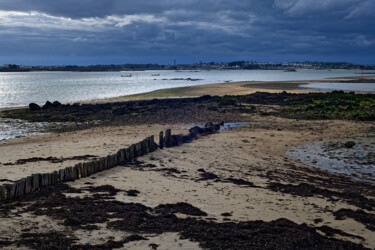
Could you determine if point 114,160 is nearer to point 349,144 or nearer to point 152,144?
point 152,144

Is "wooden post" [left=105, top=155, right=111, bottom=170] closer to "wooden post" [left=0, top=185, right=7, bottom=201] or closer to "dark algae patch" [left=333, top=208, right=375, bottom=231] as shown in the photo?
"wooden post" [left=0, top=185, right=7, bottom=201]

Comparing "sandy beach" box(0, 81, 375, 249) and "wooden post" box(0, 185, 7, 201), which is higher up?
"wooden post" box(0, 185, 7, 201)

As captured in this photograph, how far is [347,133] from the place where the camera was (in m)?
20.7

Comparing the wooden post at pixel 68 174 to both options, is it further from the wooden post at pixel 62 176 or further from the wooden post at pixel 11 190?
the wooden post at pixel 11 190

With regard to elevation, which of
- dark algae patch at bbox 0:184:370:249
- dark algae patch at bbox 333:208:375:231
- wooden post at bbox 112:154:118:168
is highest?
wooden post at bbox 112:154:118:168

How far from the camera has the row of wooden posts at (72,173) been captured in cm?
871

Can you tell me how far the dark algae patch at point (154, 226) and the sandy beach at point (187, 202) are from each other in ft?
0.07

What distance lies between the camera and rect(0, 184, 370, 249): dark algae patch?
674 centimetres

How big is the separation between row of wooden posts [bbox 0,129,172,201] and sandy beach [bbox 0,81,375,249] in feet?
0.82

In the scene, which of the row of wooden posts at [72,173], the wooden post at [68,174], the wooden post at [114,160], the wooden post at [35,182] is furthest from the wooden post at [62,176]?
the wooden post at [114,160]

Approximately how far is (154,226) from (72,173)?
3984 mm

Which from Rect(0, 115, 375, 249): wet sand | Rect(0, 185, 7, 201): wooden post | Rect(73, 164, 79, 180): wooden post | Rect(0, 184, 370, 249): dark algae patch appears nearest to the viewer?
Rect(0, 184, 370, 249): dark algae patch

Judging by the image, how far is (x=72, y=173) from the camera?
1057cm

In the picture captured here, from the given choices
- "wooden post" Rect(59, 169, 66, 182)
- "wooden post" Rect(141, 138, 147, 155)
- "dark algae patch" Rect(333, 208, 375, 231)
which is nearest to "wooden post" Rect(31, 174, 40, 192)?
"wooden post" Rect(59, 169, 66, 182)
